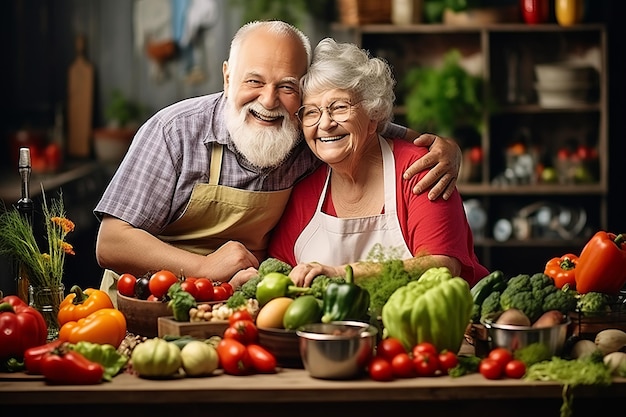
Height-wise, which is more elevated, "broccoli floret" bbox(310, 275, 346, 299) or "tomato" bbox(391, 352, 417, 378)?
"broccoli floret" bbox(310, 275, 346, 299)

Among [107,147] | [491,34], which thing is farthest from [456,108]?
[107,147]

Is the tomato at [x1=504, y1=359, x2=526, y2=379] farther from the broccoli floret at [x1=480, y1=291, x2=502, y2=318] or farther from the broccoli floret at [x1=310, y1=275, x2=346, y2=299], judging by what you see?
the broccoli floret at [x1=310, y1=275, x2=346, y2=299]

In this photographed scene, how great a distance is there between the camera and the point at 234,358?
103 inches

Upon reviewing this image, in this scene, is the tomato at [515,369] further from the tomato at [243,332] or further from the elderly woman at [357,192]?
the elderly woman at [357,192]

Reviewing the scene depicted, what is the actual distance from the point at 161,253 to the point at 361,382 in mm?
1326

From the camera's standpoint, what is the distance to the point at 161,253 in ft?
12.1

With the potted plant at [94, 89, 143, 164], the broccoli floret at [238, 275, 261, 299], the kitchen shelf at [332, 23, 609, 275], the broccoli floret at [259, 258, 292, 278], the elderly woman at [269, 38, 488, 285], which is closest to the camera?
the broccoli floret at [238, 275, 261, 299]

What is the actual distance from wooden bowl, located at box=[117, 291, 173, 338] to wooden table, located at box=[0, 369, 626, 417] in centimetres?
42

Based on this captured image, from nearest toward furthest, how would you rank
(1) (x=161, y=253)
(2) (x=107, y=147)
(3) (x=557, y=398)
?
1. (3) (x=557, y=398)
2. (1) (x=161, y=253)
3. (2) (x=107, y=147)

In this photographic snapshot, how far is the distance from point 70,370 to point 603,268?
1.59m

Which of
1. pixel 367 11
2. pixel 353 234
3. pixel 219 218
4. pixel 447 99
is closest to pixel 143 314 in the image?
pixel 219 218

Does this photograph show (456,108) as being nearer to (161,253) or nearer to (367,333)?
(161,253)

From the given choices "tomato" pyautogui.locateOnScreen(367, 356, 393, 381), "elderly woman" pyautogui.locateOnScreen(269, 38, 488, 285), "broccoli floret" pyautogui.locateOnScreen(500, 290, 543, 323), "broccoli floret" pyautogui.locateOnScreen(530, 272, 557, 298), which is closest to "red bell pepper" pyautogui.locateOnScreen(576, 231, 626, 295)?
"broccoli floret" pyautogui.locateOnScreen(530, 272, 557, 298)

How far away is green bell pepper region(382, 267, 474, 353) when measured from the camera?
266cm
